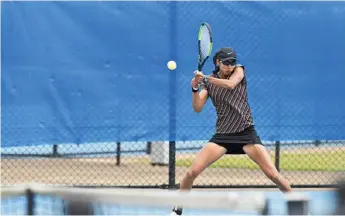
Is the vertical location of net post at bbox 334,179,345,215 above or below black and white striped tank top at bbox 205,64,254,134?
below

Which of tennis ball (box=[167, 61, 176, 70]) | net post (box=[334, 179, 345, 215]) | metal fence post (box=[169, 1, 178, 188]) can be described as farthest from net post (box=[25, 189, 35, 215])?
metal fence post (box=[169, 1, 178, 188])

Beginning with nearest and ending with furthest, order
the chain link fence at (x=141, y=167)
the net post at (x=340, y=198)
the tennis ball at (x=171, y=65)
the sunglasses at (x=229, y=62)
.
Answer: the net post at (x=340, y=198), the sunglasses at (x=229, y=62), the tennis ball at (x=171, y=65), the chain link fence at (x=141, y=167)

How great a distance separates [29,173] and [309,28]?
3.91 m

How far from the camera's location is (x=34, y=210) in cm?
271

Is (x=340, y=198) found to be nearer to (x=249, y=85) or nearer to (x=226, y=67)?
(x=226, y=67)

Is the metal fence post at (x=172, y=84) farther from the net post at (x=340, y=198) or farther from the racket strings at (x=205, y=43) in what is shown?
the net post at (x=340, y=198)

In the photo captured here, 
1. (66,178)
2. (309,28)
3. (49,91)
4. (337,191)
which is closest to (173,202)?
(337,191)

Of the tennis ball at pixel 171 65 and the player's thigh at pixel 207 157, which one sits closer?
the player's thigh at pixel 207 157

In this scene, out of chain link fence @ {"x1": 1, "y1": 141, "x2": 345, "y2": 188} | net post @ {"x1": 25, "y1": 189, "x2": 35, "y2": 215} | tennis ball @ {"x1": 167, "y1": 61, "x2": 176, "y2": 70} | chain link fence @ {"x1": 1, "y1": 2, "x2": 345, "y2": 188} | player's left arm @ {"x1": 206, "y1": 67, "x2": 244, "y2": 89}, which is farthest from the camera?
chain link fence @ {"x1": 1, "y1": 141, "x2": 345, "y2": 188}

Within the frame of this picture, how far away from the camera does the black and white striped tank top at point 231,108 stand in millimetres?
6211

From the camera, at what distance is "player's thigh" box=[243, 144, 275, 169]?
237 inches

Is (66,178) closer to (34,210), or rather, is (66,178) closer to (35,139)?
(35,139)

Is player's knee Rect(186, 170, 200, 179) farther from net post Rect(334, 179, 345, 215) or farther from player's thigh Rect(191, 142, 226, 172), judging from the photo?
net post Rect(334, 179, 345, 215)

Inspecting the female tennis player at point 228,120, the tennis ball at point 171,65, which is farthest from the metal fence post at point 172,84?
the female tennis player at point 228,120
